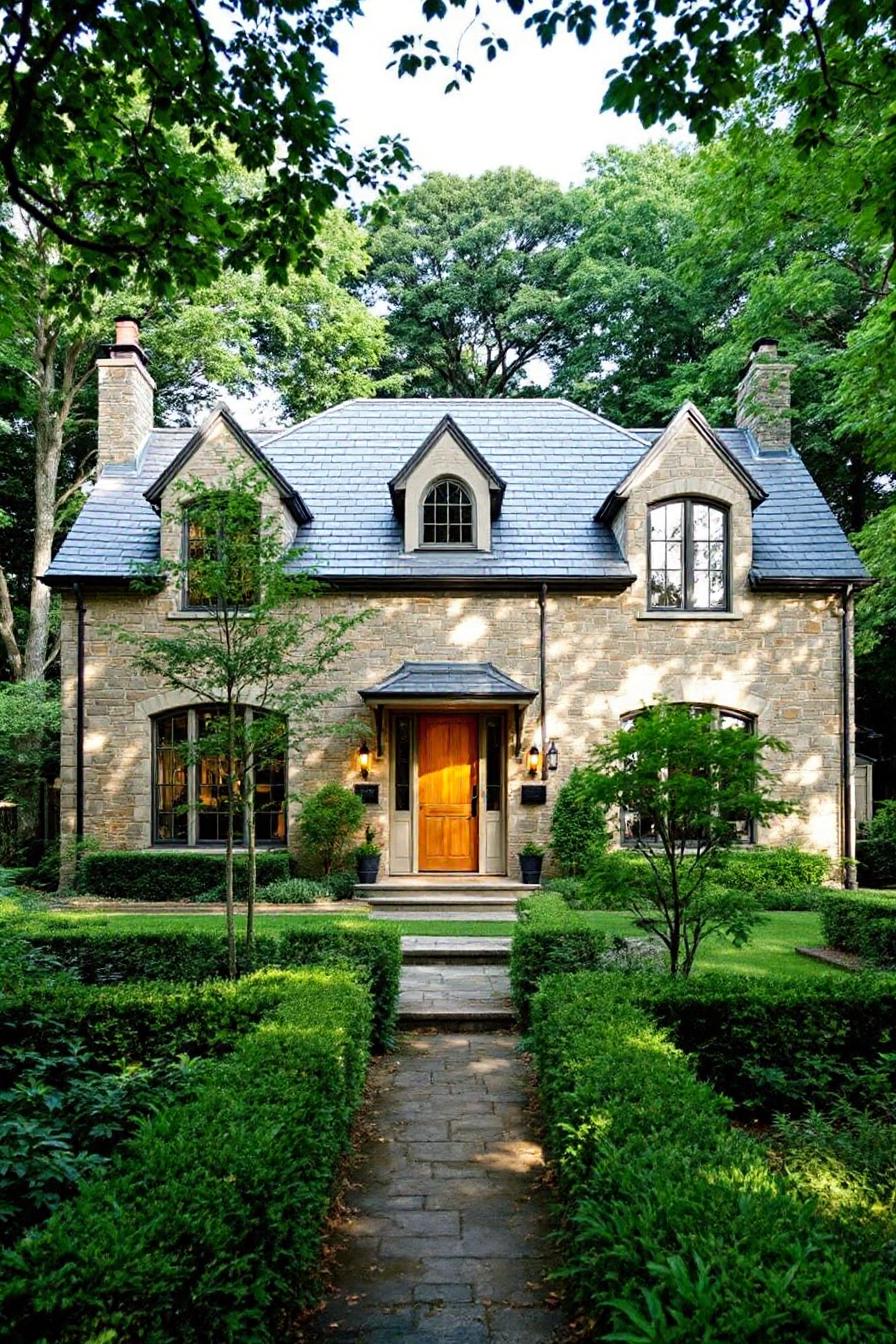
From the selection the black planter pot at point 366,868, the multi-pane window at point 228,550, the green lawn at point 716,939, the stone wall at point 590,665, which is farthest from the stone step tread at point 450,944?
the multi-pane window at point 228,550

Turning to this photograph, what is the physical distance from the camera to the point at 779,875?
46.7 feet

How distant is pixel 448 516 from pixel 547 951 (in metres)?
9.42

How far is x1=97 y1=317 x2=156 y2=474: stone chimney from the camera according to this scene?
1634cm

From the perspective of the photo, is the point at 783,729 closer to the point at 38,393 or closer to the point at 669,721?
the point at 669,721

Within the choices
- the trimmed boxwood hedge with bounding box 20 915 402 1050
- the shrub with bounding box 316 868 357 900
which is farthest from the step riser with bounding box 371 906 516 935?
the trimmed boxwood hedge with bounding box 20 915 402 1050

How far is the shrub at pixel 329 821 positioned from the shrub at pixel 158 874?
0.63 meters

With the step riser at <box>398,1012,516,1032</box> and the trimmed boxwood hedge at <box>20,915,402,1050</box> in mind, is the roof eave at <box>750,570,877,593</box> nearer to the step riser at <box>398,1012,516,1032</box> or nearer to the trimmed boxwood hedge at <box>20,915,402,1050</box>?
the step riser at <box>398,1012,516,1032</box>

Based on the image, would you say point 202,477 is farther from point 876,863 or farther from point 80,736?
point 876,863

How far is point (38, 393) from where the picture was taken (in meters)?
21.5

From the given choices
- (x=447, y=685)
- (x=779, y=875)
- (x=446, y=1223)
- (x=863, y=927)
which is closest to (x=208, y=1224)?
(x=446, y=1223)

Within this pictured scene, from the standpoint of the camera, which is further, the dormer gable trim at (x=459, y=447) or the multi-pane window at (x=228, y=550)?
the dormer gable trim at (x=459, y=447)

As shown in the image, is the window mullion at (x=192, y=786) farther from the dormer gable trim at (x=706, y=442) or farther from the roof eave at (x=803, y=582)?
the roof eave at (x=803, y=582)

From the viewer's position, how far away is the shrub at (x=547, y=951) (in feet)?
25.1

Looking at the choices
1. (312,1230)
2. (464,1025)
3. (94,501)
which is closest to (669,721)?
(464,1025)
